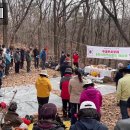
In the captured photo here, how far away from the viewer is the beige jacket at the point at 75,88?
9.31 m

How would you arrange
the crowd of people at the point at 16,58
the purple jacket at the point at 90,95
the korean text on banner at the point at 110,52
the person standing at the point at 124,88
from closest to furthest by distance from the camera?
the purple jacket at the point at 90,95
the person standing at the point at 124,88
the crowd of people at the point at 16,58
the korean text on banner at the point at 110,52

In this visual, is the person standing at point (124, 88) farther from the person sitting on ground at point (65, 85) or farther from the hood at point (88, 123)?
the hood at point (88, 123)

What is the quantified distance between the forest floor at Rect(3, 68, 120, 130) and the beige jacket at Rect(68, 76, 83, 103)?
64.8 inches

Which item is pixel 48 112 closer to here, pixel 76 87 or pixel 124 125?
pixel 124 125

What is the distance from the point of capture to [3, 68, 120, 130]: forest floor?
11289 mm

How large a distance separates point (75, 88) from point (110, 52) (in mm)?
11489

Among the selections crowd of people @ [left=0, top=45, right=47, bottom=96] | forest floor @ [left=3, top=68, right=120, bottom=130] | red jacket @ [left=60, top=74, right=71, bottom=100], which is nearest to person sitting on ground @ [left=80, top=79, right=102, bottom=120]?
red jacket @ [left=60, top=74, right=71, bottom=100]

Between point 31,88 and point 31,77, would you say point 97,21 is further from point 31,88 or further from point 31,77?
point 31,88

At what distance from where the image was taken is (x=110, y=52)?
807 inches

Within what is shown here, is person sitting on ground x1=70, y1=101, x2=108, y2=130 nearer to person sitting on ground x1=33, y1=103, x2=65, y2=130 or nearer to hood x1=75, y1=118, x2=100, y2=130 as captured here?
hood x1=75, y1=118, x2=100, y2=130

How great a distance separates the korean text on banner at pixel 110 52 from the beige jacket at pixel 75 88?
1054 centimetres

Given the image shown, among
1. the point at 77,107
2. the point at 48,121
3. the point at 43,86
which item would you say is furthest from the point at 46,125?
the point at 43,86

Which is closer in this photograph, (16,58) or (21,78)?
(21,78)

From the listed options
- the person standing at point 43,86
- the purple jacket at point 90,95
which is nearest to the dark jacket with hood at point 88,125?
the purple jacket at point 90,95
